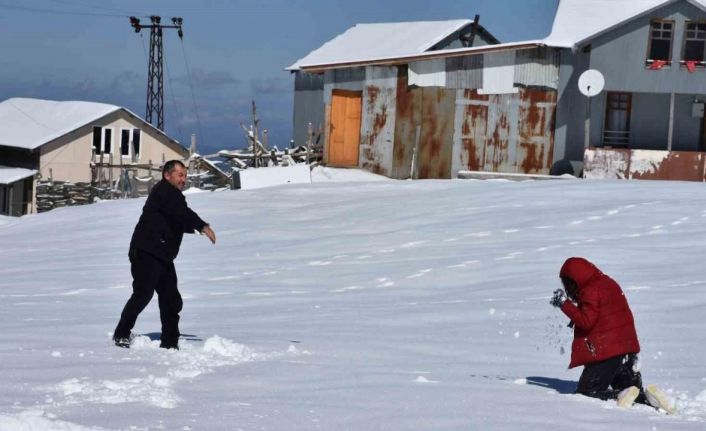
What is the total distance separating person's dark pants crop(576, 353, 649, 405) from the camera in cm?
781

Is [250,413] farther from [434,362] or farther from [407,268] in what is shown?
[407,268]

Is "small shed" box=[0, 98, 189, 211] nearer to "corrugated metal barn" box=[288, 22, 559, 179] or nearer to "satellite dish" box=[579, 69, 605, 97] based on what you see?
"corrugated metal barn" box=[288, 22, 559, 179]

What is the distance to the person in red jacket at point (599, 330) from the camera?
776 cm

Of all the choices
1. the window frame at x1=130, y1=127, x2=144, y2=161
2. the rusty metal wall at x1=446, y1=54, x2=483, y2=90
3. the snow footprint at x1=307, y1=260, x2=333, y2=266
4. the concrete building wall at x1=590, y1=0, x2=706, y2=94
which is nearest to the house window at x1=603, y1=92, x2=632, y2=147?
the concrete building wall at x1=590, y1=0, x2=706, y2=94

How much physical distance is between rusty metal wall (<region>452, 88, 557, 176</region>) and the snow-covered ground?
6240 mm

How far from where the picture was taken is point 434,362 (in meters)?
9.38

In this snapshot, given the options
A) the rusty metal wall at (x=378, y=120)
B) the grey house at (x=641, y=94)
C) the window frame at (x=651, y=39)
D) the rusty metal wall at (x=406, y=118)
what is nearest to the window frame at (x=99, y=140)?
the rusty metal wall at (x=378, y=120)

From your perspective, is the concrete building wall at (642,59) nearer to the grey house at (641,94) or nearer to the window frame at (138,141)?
the grey house at (641,94)

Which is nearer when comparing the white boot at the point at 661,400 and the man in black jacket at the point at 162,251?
the white boot at the point at 661,400

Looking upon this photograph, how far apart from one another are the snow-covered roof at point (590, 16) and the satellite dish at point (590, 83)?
3.83ft

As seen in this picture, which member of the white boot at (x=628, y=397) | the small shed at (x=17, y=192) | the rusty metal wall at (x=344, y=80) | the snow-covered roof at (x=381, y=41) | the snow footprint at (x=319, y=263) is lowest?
the small shed at (x=17, y=192)

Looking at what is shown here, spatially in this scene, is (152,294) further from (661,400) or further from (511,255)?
(511,255)

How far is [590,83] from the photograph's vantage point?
31109 millimetres

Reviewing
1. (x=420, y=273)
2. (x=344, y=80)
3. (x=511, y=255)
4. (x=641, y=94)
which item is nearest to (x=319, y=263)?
(x=420, y=273)
